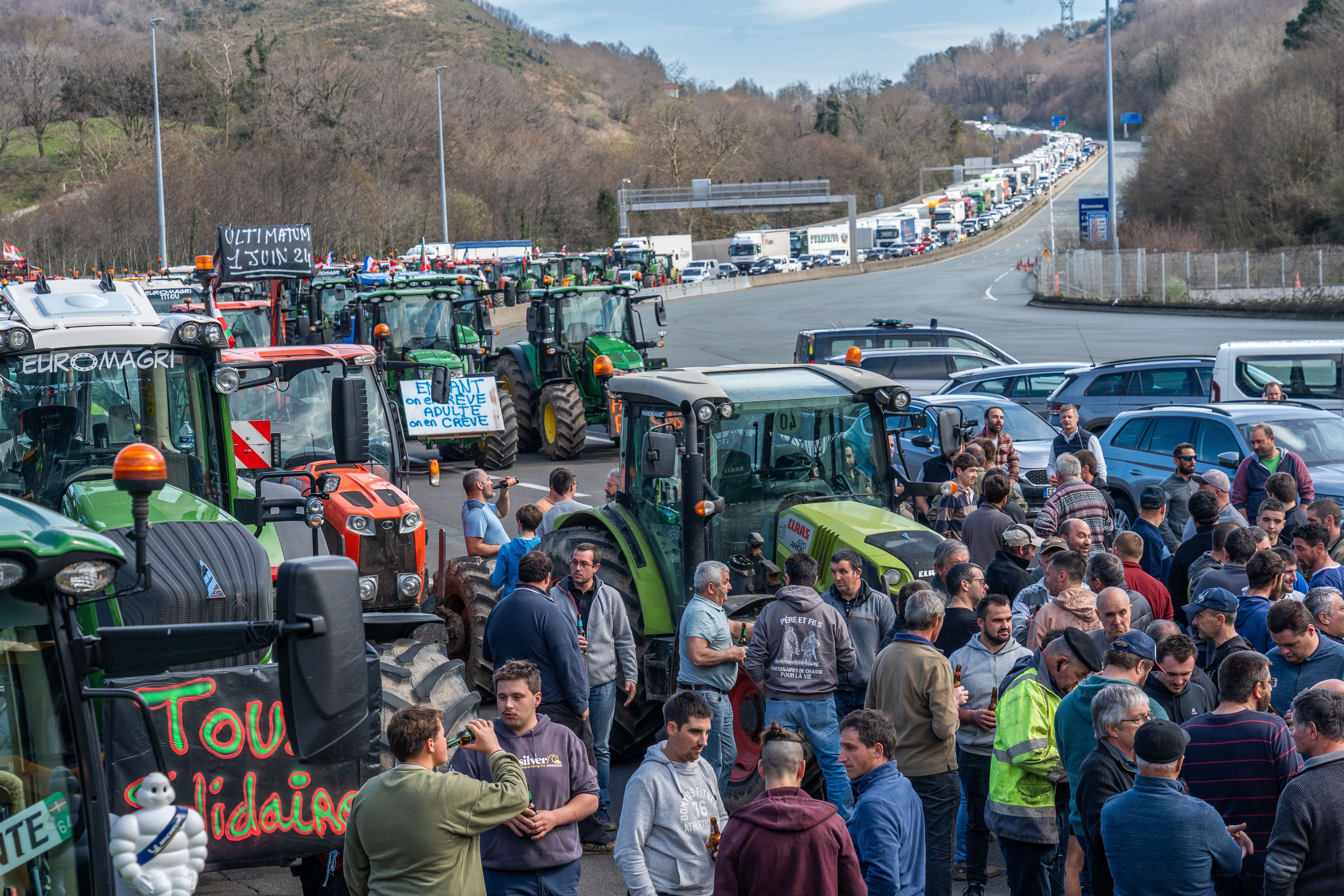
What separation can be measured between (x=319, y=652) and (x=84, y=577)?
1.90 feet

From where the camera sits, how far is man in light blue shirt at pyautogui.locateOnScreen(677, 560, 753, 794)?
22.9ft

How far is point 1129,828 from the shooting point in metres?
4.68

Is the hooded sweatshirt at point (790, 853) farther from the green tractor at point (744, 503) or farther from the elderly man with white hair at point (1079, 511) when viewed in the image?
the elderly man with white hair at point (1079, 511)

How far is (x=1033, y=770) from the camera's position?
5832 millimetres

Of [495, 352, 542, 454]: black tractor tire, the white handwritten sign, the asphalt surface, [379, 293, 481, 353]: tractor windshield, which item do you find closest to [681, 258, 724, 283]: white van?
the asphalt surface

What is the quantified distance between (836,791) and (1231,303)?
131 ft

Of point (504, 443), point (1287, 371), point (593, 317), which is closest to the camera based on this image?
point (1287, 371)

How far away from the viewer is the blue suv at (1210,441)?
1261 cm

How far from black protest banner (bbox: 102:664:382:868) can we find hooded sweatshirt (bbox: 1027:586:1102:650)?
138 inches

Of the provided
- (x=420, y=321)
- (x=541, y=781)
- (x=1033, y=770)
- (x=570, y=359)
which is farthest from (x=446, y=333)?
(x=541, y=781)

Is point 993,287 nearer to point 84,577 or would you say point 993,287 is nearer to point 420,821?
point 420,821

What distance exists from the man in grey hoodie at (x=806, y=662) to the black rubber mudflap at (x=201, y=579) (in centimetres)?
252

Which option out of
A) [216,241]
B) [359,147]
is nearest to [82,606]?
[216,241]

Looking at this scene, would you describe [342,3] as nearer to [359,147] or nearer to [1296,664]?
[359,147]
